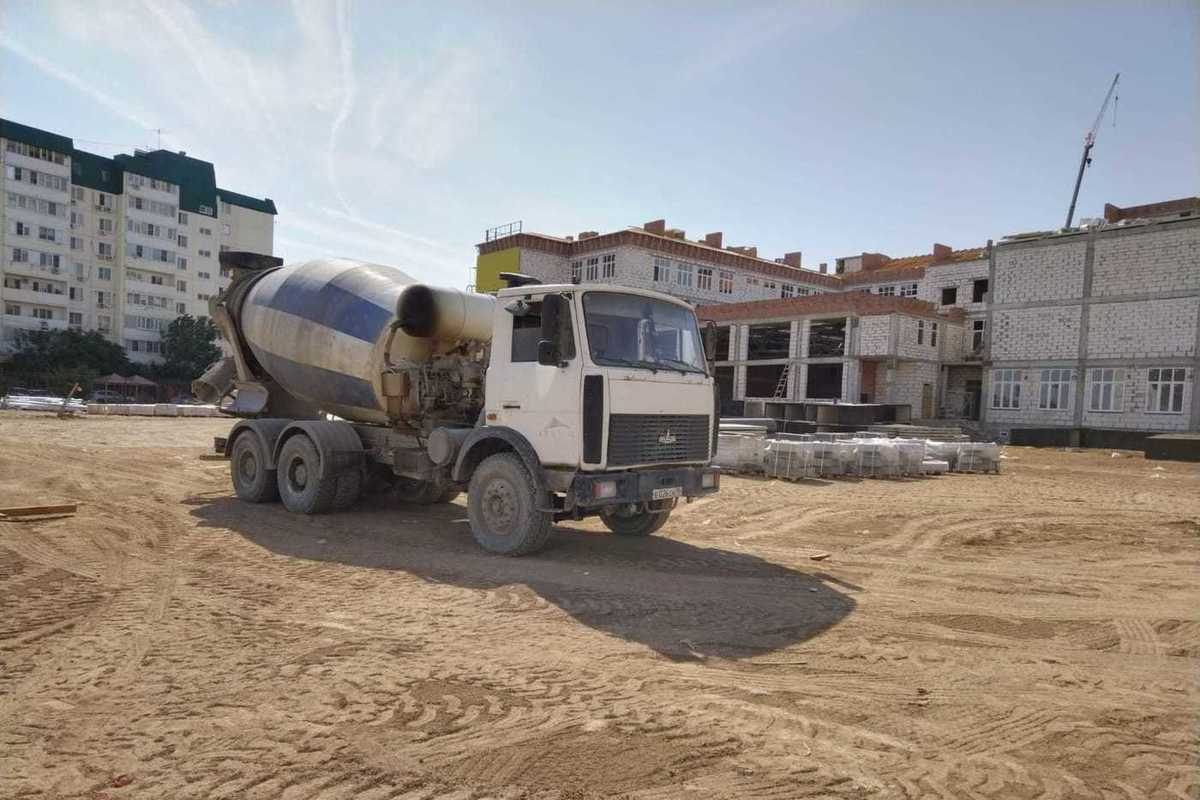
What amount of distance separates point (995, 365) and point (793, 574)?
3222 cm

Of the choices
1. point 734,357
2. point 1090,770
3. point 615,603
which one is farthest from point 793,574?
point 734,357

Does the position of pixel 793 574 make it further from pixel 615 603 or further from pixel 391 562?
pixel 391 562

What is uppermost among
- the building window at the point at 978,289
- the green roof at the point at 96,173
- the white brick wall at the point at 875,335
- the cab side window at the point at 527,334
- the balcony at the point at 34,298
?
the green roof at the point at 96,173

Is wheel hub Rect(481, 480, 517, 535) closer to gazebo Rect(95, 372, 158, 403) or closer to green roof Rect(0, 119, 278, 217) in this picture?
gazebo Rect(95, 372, 158, 403)

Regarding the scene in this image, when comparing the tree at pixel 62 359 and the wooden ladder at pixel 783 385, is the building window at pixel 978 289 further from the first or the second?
the tree at pixel 62 359

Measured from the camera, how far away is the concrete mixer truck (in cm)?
729

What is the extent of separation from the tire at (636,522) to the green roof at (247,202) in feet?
257

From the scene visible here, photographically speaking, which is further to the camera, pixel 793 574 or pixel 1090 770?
pixel 793 574

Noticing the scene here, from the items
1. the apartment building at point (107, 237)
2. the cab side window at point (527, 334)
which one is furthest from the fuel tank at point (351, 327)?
the apartment building at point (107, 237)

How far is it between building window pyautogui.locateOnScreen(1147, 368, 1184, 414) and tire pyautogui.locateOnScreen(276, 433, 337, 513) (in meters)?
33.5

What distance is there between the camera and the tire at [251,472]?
10.8m

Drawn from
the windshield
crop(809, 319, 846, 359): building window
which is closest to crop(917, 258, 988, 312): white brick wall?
crop(809, 319, 846, 359): building window

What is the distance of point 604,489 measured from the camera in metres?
7.16

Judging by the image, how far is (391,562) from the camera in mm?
7586
